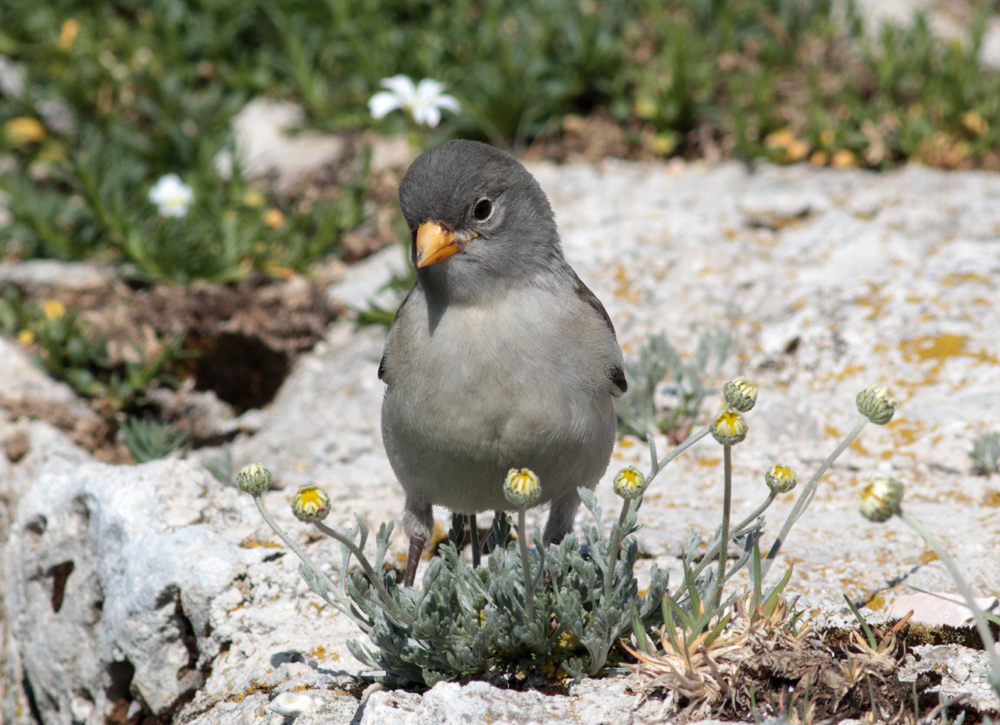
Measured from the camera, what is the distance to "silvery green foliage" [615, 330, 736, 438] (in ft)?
17.0

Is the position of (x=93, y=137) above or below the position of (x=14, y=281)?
above

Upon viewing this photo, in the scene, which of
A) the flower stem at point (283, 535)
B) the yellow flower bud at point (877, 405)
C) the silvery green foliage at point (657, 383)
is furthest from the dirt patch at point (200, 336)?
the yellow flower bud at point (877, 405)

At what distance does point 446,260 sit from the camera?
Result: 3684 millimetres

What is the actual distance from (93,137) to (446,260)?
493cm

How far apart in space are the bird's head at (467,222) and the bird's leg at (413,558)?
104 cm

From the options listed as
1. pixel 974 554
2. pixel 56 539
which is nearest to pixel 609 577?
pixel 974 554

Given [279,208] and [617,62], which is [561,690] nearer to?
[279,208]

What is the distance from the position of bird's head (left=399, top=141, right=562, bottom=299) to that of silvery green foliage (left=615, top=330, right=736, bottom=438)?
5.00ft

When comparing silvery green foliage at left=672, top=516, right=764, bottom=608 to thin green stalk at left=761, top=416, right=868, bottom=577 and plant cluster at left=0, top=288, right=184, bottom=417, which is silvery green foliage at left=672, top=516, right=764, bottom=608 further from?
plant cluster at left=0, top=288, right=184, bottom=417

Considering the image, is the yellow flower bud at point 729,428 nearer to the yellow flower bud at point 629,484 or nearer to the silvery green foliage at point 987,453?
the yellow flower bud at point 629,484

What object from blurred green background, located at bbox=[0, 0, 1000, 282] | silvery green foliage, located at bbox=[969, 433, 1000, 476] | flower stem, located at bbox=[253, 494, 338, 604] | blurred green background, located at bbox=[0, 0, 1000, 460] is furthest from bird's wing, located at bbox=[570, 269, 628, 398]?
blurred green background, located at bbox=[0, 0, 1000, 282]

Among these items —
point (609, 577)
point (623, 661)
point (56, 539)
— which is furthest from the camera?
point (56, 539)

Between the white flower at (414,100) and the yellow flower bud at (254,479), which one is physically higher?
the white flower at (414,100)

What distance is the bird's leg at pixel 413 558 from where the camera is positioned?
3965mm
